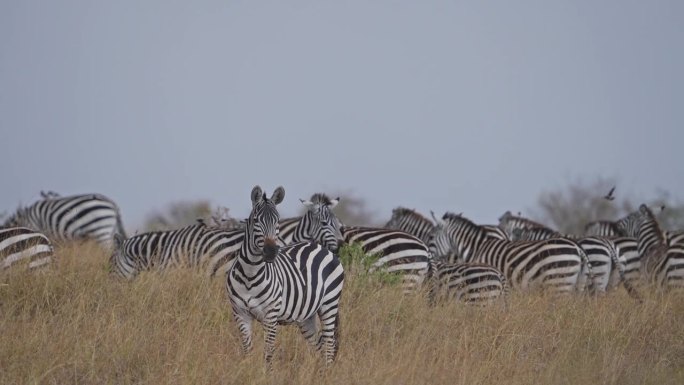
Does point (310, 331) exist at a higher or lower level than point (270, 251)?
lower

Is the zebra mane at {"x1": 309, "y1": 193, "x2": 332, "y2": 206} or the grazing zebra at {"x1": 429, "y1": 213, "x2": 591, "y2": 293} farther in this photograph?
the grazing zebra at {"x1": 429, "y1": 213, "x2": 591, "y2": 293}

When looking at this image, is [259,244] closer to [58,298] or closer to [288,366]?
[288,366]

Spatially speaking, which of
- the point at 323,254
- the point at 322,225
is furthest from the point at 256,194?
the point at 322,225

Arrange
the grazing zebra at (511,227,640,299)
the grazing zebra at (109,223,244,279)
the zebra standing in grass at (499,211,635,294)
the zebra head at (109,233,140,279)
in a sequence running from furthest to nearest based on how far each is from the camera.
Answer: the grazing zebra at (511,227,640,299), the zebra standing in grass at (499,211,635,294), the zebra head at (109,233,140,279), the grazing zebra at (109,223,244,279)

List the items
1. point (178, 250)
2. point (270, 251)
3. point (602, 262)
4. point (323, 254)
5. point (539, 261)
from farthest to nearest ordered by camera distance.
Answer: point (602, 262) → point (539, 261) → point (178, 250) → point (323, 254) → point (270, 251)

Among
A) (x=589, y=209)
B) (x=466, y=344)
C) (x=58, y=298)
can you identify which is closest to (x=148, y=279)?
(x=58, y=298)

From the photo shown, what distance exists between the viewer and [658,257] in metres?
14.2

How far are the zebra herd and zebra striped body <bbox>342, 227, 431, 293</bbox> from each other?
0.01m

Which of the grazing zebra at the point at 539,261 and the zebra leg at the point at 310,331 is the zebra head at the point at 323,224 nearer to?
the zebra leg at the point at 310,331

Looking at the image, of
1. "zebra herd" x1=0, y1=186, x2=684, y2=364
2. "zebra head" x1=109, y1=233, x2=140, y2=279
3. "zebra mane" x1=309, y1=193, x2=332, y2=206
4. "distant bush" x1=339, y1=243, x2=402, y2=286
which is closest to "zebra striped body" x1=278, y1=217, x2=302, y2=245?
"zebra herd" x1=0, y1=186, x2=684, y2=364

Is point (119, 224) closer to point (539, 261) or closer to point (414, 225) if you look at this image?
point (414, 225)

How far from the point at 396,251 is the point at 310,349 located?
3.64 meters

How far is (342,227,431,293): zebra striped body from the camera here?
11.7m

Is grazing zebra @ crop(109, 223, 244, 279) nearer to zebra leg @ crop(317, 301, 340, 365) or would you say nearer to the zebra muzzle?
zebra leg @ crop(317, 301, 340, 365)
